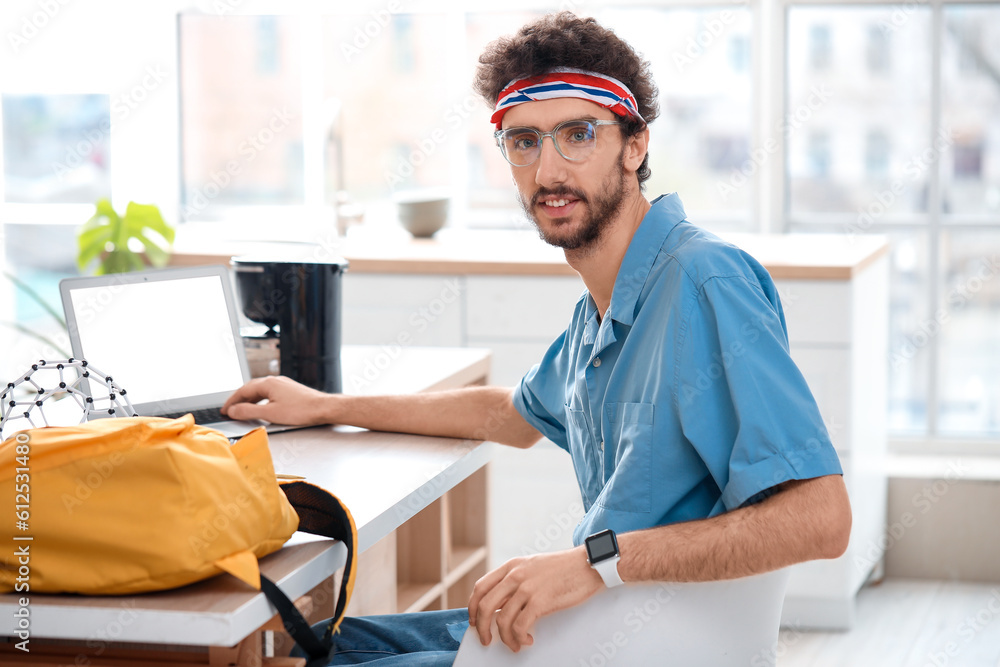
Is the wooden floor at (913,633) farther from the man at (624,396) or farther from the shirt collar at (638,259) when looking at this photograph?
the shirt collar at (638,259)

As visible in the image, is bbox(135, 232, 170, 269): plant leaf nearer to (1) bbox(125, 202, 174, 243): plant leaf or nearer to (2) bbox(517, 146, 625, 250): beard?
(1) bbox(125, 202, 174, 243): plant leaf

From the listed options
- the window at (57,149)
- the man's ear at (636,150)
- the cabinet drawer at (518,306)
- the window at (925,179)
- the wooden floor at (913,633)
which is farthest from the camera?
the window at (57,149)

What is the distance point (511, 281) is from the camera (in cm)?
304

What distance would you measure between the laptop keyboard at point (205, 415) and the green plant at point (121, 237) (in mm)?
1675

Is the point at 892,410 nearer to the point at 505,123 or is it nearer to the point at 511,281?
the point at 511,281

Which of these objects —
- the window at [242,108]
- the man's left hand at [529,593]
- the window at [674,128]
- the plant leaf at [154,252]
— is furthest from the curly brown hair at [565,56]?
the window at [242,108]

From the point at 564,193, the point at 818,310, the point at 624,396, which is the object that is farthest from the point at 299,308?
the point at 818,310

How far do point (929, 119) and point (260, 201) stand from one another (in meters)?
2.39

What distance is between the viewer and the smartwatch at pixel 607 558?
1.19 metres

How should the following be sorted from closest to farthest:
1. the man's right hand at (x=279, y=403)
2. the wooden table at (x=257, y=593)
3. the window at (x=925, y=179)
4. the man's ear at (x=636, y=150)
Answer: the wooden table at (x=257, y=593)
the man's ear at (x=636, y=150)
the man's right hand at (x=279, y=403)
the window at (x=925, y=179)

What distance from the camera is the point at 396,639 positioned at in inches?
59.7

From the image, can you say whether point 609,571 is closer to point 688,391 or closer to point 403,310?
point 688,391

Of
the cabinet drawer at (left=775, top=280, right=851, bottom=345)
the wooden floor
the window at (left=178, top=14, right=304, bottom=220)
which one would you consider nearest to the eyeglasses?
the cabinet drawer at (left=775, top=280, right=851, bottom=345)

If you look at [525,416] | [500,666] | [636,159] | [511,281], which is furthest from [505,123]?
[511,281]
